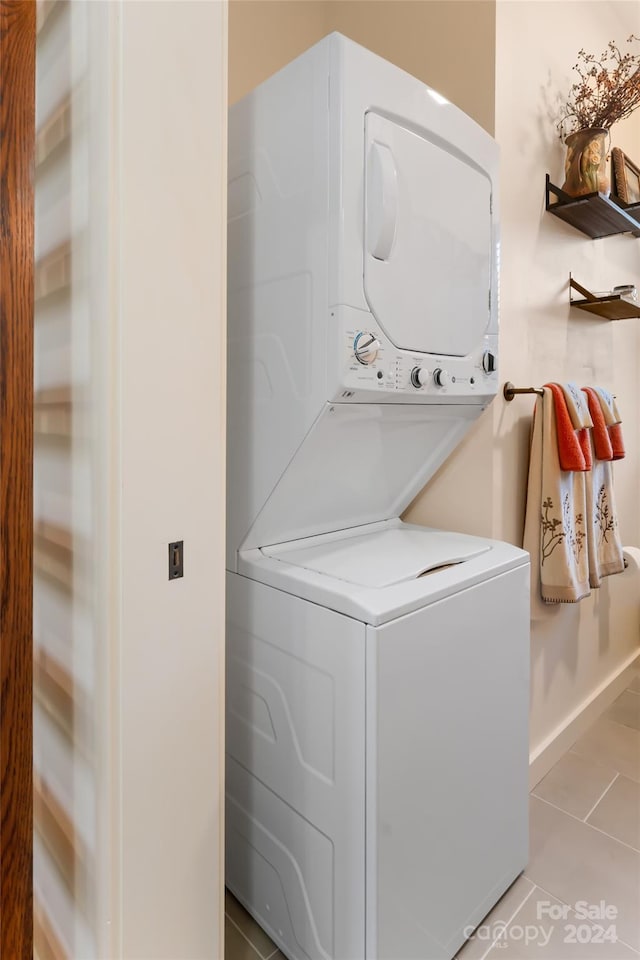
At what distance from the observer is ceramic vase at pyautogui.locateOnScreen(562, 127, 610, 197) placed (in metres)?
1.98

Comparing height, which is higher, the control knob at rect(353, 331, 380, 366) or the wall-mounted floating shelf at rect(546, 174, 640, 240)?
the wall-mounted floating shelf at rect(546, 174, 640, 240)

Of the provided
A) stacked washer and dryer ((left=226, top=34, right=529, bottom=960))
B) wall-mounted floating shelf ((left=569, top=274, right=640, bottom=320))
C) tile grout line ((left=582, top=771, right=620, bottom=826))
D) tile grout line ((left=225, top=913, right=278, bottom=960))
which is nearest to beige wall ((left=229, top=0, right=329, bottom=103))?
stacked washer and dryer ((left=226, top=34, right=529, bottom=960))

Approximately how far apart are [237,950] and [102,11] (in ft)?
6.45

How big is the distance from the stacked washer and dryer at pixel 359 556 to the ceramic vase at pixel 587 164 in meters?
0.67

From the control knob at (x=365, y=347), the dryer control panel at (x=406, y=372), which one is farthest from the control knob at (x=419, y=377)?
the control knob at (x=365, y=347)

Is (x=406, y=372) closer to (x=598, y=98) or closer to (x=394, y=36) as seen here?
(x=394, y=36)

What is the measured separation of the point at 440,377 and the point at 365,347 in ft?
0.91

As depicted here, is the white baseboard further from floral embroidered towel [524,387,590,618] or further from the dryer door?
the dryer door

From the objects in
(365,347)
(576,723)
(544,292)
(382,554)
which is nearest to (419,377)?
(365,347)

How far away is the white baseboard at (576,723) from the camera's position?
6.78 feet

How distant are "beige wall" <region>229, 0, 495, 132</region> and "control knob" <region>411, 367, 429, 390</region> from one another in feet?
3.03

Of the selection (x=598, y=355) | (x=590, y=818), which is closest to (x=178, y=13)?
(x=598, y=355)

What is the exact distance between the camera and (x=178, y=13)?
3.22 feet

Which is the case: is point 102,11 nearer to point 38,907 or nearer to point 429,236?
point 429,236
